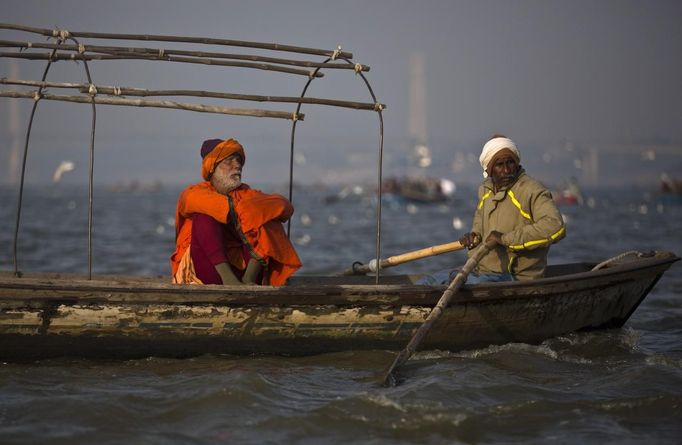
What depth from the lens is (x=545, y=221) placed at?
287 inches

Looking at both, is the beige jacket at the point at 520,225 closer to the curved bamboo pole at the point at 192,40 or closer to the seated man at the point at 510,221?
the seated man at the point at 510,221

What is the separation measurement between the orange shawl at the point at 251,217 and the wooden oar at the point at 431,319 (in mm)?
1107

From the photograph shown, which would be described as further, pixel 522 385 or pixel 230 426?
pixel 522 385

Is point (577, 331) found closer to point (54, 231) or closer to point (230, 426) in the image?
point (230, 426)

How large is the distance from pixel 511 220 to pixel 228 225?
7.11 ft

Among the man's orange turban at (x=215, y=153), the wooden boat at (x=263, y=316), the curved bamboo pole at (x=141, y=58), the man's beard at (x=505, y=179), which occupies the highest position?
the curved bamboo pole at (x=141, y=58)

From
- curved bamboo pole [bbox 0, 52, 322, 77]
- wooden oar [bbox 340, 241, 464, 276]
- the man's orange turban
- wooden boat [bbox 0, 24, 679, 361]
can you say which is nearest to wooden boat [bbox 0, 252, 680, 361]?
wooden boat [bbox 0, 24, 679, 361]

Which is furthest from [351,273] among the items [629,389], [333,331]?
[629,389]

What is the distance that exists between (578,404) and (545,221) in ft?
5.00

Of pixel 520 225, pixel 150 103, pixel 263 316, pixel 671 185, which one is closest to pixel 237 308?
pixel 263 316

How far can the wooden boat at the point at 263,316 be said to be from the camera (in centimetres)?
689

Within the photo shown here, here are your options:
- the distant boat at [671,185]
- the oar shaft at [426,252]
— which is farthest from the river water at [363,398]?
the distant boat at [671,185]

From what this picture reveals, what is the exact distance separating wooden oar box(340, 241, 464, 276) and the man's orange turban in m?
1.79

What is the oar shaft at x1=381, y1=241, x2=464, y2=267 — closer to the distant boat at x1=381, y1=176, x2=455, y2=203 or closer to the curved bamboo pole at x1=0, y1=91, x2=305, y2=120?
the curved bamboo pole at x1=0, y1=91, x2=305, y2=120
